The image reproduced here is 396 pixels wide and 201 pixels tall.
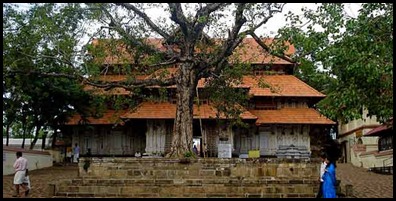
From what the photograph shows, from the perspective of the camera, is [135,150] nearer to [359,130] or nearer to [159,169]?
[159,169]

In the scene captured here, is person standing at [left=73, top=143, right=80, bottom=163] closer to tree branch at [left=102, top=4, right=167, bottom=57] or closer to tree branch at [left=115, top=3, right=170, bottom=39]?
tree branch at [left=102, top=4, right=167, bottom=57]

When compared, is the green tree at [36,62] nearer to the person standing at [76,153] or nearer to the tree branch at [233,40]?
the person standing at [76,153]

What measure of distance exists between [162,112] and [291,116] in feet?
22.4

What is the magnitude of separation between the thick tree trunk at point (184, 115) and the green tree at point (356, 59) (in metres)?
5.22

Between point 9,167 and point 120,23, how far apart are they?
7.88 meters

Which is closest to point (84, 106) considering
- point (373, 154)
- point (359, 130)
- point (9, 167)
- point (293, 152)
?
point (9, 167)

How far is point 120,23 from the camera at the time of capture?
16.0 metres

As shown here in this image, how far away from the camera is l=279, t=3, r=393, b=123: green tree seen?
31.8 ft

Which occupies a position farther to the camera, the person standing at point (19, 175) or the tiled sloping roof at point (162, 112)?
the tiled sloping roof at point (162, 112)

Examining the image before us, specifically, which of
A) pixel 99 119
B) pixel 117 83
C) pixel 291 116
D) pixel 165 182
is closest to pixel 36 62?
pixel 117 83

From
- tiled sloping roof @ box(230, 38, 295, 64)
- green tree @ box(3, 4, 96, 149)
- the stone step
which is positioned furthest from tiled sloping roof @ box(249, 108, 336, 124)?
the stone step

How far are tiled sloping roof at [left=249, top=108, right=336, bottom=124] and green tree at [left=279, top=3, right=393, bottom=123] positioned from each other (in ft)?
44.8

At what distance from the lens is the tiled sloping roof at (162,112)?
23.6m

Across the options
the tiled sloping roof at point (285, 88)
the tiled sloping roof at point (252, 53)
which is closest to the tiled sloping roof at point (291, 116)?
the tiled sloping roof at point (285, 88)
